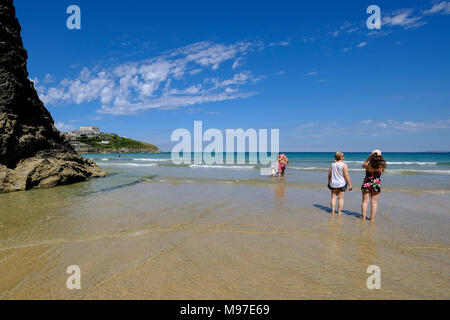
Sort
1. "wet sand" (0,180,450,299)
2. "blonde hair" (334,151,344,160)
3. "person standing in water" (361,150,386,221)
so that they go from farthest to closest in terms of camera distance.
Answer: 1. "blonde hair" (334,151,344,160)
2. "person standing in water" (361,150,386,221)
3. "wet sand" (0,180,450,299)

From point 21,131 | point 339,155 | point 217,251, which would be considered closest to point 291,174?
point 339,155

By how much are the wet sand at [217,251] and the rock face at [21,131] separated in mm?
3493

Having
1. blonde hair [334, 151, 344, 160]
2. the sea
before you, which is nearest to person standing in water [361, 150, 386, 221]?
blonde hair [334, 151, 344, 160]

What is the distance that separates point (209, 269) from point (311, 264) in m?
1.73

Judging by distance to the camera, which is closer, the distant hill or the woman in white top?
the woman in white top

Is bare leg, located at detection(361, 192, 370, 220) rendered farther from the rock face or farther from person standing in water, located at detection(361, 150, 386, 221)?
the rock face

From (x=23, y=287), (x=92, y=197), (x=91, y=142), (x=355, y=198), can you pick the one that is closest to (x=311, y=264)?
(x=23, y=287)

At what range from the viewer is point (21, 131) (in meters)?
11.0

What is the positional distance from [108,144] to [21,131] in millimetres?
130926

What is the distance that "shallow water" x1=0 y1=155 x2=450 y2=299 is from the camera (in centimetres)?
305

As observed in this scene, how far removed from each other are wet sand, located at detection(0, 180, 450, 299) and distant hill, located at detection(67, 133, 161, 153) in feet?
372

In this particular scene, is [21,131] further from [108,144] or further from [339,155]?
[108,144]

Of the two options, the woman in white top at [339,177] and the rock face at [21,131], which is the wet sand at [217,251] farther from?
the rock face at [21,131]

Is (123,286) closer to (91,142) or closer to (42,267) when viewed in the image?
(42,267)
